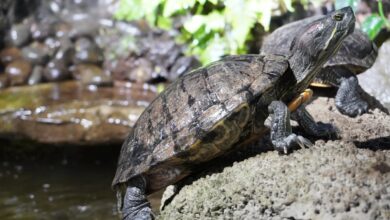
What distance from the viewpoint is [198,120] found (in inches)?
135

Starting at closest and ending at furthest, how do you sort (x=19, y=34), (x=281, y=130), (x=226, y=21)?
(x=281, y=130) → (x=226, y=21) → (x=19, y=34)

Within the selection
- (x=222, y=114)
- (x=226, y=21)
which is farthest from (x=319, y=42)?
(x=226, y=21)

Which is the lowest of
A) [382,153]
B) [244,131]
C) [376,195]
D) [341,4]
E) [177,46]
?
[376,195]

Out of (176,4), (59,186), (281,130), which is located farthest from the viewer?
(176,4)

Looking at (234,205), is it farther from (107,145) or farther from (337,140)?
(107,145)

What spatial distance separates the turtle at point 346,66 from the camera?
441 cm

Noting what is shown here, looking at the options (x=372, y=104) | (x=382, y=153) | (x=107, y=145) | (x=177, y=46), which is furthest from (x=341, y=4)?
(x=177, y=46)

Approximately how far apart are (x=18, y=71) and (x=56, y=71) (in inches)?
25.9

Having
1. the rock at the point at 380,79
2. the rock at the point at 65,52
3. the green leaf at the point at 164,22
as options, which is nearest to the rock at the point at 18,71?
the rock at the point at 65,52

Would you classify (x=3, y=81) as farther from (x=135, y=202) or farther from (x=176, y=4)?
(x=135, y=202)

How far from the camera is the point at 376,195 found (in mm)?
2869

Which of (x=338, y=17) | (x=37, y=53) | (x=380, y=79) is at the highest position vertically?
(x=37, y=53)

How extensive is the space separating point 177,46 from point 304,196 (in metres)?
6.06

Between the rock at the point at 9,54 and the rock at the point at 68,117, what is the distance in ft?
4.98
